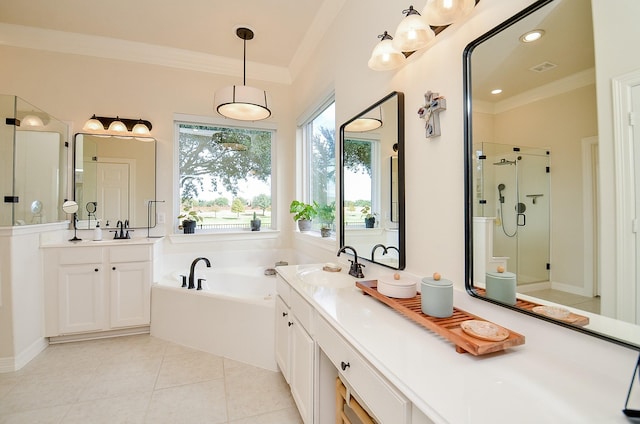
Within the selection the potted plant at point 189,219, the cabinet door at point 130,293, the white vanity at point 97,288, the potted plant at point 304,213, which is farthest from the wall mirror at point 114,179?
the potted plant at point 304,213

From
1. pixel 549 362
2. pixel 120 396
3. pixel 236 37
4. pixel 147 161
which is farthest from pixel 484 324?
→ pixel 147 161

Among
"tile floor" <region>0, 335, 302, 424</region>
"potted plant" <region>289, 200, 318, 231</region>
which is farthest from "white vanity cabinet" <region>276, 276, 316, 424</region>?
"potted plant" <region>289, 200, 318, 231</region>

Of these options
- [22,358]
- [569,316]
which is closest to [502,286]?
[569,316]

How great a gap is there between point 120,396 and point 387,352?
1997 mm

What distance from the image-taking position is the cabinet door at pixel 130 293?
8.84 feet

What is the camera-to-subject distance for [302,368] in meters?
1.55

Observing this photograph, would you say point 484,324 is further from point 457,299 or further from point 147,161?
point 147,161

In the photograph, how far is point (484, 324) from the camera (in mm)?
949

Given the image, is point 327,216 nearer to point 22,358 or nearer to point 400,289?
point 400,289

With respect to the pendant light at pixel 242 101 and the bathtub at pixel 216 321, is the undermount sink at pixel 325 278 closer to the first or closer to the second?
the bathtub at pixel 216 321

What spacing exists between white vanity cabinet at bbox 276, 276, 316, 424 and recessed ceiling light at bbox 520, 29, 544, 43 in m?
1.36

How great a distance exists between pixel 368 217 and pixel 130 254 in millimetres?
2330

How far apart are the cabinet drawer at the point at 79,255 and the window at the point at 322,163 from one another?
7.03 feet

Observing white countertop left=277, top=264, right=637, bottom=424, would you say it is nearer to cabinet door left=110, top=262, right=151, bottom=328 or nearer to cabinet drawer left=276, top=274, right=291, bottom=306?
cabinet drawer left=276, top=274, right=291, bottom=306
